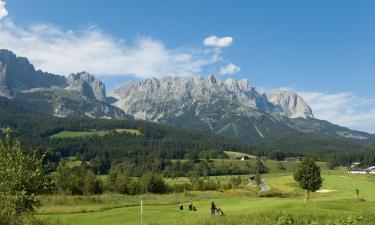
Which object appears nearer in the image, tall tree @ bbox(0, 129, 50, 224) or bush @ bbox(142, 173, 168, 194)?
tall tree @ bbox(0, 129, 50, 224)

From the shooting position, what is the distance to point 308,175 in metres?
82.8

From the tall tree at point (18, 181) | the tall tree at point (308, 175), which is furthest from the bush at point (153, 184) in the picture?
the tall tree at point (18, 181)

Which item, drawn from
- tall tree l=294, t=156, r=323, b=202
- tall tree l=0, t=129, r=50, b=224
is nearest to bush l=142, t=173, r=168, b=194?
tall tree l=294, t=156, r=323, b=202

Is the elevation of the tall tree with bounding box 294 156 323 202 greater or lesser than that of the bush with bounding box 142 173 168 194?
greater

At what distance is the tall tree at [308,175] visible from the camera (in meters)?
82.6

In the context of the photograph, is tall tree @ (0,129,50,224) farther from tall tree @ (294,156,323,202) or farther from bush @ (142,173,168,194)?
bush @ (142,173,168,194)

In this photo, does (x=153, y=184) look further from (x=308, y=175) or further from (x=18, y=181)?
(x=18, y=181)

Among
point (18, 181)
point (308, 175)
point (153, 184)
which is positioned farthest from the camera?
point (153, 184)

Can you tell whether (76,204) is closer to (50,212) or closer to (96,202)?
(96,202)

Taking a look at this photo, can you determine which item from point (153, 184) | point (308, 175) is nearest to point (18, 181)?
point (308, 175)

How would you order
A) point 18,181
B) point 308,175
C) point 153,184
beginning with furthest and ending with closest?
point 153,184 < point 308,175 < point 18,181

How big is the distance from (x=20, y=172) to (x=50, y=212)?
28.0 meters

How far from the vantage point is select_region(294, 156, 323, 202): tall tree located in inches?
3253

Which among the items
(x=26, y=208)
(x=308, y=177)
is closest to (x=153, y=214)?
(x=26, y=208)
